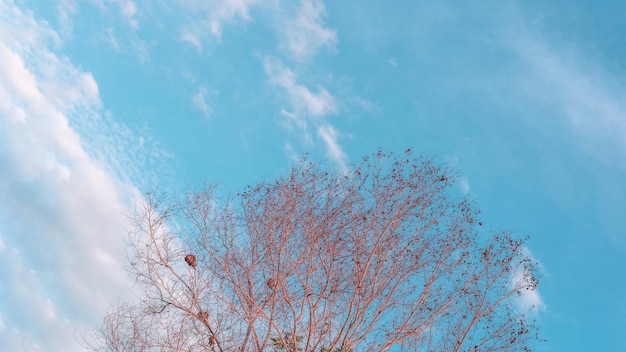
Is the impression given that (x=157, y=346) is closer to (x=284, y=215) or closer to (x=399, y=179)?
(x=284, y=215)

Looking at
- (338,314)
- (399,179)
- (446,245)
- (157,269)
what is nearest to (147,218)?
(157,269)

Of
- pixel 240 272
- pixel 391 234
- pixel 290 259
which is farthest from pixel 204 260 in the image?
pixel 391 234

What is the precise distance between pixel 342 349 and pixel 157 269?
3.67 meters

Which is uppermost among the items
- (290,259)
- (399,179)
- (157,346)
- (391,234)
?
(399,179)

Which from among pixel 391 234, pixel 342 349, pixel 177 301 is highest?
pixel 391 234

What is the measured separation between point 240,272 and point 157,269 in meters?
1.58

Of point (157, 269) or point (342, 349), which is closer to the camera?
point (342, 349)

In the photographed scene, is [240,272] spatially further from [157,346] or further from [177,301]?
[157,346]

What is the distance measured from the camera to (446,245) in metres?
→ 10.2

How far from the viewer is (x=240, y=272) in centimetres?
985

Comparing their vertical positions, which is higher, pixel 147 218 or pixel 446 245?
pixel 446 245

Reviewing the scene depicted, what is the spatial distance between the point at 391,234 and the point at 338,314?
1.70m

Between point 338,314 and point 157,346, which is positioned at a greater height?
point 338,314

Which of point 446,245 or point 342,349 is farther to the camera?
point 446,245
